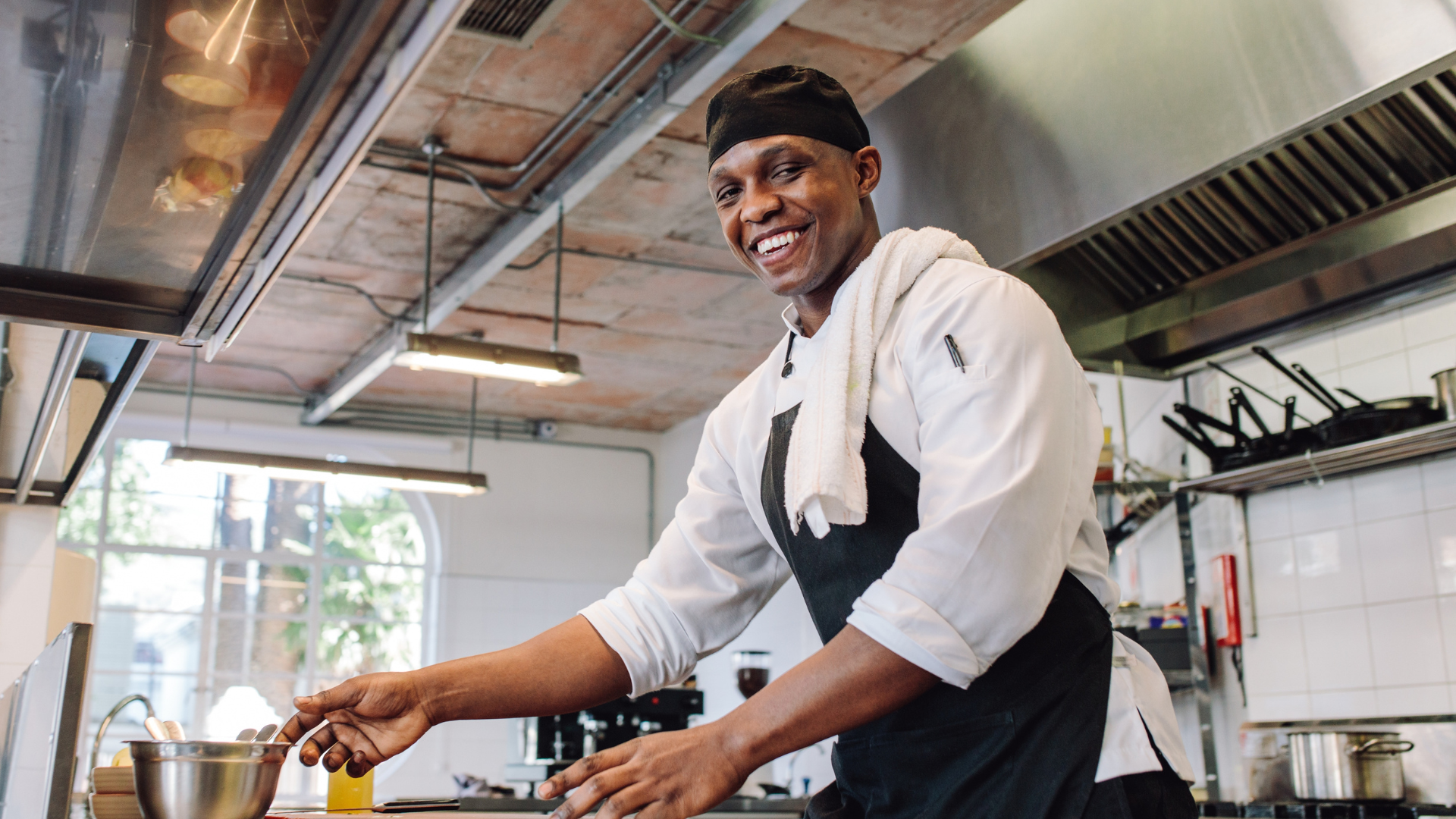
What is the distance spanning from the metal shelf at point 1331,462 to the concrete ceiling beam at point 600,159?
180 centimetres

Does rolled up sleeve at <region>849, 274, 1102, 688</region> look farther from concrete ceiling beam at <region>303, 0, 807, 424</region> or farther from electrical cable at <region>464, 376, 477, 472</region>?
electrical cable at <region>464, 376, 477, 472</region>

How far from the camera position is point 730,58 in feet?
12.5

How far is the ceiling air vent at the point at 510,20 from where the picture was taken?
12.2 ft

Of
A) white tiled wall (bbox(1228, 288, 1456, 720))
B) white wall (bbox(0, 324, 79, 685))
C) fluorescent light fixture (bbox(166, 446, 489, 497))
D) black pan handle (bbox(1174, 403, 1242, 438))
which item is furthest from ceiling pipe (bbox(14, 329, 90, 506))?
white tiled wall (bbox(1228, 288, 1456, 720))

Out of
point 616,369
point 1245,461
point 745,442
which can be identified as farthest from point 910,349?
point 616,369

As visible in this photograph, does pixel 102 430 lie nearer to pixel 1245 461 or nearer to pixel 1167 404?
pixel 1245 461

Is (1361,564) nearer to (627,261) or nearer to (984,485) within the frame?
(984,485)

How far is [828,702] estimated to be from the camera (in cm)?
100

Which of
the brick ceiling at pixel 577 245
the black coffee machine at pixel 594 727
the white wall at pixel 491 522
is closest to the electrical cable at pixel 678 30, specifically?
the brick ceiling at pixel 577 245

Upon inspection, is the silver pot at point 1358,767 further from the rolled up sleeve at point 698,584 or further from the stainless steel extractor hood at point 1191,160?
the rolled up sleeve at point 698,584

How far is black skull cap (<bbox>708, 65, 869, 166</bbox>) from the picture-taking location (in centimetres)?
131

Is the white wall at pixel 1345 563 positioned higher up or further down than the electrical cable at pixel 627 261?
further down

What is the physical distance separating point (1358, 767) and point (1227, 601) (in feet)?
3.58

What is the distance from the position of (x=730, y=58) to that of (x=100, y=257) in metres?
2.50
